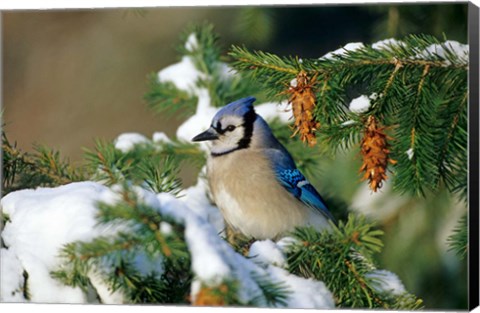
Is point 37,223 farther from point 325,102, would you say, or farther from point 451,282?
point 451,282

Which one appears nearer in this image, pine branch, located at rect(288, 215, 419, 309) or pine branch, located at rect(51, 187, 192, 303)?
pine branch, located at rect(51, 187, 192, 303)

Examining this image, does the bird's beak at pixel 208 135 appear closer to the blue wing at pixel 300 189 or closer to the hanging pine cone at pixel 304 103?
the blue wing at pixel 300 189

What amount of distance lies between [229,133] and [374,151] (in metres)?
0.73

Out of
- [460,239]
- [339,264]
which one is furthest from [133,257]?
[460,239]

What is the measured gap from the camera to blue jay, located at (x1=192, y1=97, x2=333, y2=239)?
3475 millimetres

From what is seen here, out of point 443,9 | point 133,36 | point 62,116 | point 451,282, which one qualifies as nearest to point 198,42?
point 133,36

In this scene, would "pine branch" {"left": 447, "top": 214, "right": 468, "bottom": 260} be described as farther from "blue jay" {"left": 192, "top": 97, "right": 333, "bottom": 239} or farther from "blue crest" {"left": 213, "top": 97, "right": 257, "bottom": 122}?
"blue crest" {"left": 213, "top": 97, "right": 257, "bottom": 122}

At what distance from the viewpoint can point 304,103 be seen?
302cm

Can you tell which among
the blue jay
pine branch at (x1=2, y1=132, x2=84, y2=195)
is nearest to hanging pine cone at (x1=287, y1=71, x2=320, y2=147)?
the blue jay

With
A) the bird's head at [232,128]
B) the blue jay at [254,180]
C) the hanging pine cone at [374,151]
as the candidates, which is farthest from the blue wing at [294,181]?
the hanging pine cone at [374,151]

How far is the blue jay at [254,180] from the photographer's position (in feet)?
11.4

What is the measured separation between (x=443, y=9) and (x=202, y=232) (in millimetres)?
1279

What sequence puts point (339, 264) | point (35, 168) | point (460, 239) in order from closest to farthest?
point (339, 264) < point (460, 239) < point (35, 168)

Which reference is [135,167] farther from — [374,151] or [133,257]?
[374,151]
